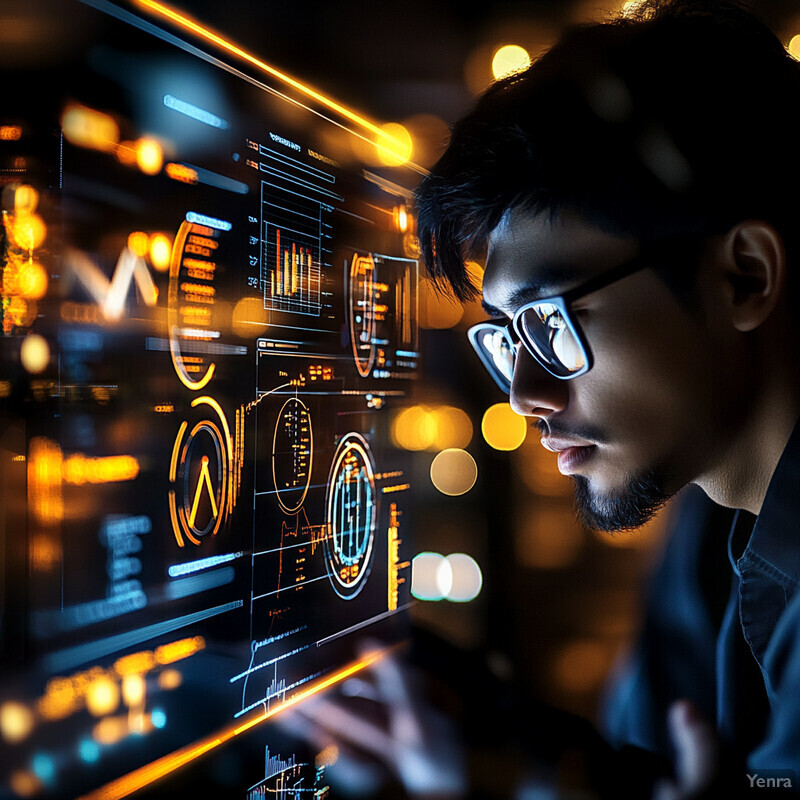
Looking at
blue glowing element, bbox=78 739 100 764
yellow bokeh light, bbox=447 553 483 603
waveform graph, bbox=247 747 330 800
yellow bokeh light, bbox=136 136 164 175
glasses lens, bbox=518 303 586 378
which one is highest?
yellow bokeh light, bbox=136 136 164 175

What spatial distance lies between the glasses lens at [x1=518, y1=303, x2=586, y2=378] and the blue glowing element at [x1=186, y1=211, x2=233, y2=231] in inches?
14.6

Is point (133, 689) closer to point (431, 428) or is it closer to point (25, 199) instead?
point (25, 199)

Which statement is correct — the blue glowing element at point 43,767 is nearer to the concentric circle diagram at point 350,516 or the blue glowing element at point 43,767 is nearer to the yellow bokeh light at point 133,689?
the yellow bokeh light at point 133,689

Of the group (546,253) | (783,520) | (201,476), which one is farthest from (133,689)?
(783,520)

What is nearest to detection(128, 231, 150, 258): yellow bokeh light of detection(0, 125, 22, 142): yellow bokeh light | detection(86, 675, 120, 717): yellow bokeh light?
detection(0, 125, 22, 142): yellow bokeh light

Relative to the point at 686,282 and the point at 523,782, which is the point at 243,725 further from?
the point at 686,282

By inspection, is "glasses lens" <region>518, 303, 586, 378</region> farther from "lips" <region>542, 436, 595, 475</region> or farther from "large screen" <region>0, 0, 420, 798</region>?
"large screen" <region>0, 0, 420, 798</region>

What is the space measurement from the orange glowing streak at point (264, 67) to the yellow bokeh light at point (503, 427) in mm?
689

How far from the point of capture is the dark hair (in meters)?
0.84

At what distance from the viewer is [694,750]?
2.49 feet

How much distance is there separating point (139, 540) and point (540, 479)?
3.87 ft

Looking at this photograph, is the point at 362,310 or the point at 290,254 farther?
the point at 362,310

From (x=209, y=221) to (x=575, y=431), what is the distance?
519 millimetres

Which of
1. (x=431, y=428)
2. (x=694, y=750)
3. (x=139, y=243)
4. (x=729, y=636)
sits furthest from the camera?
(x=431, y=428)
